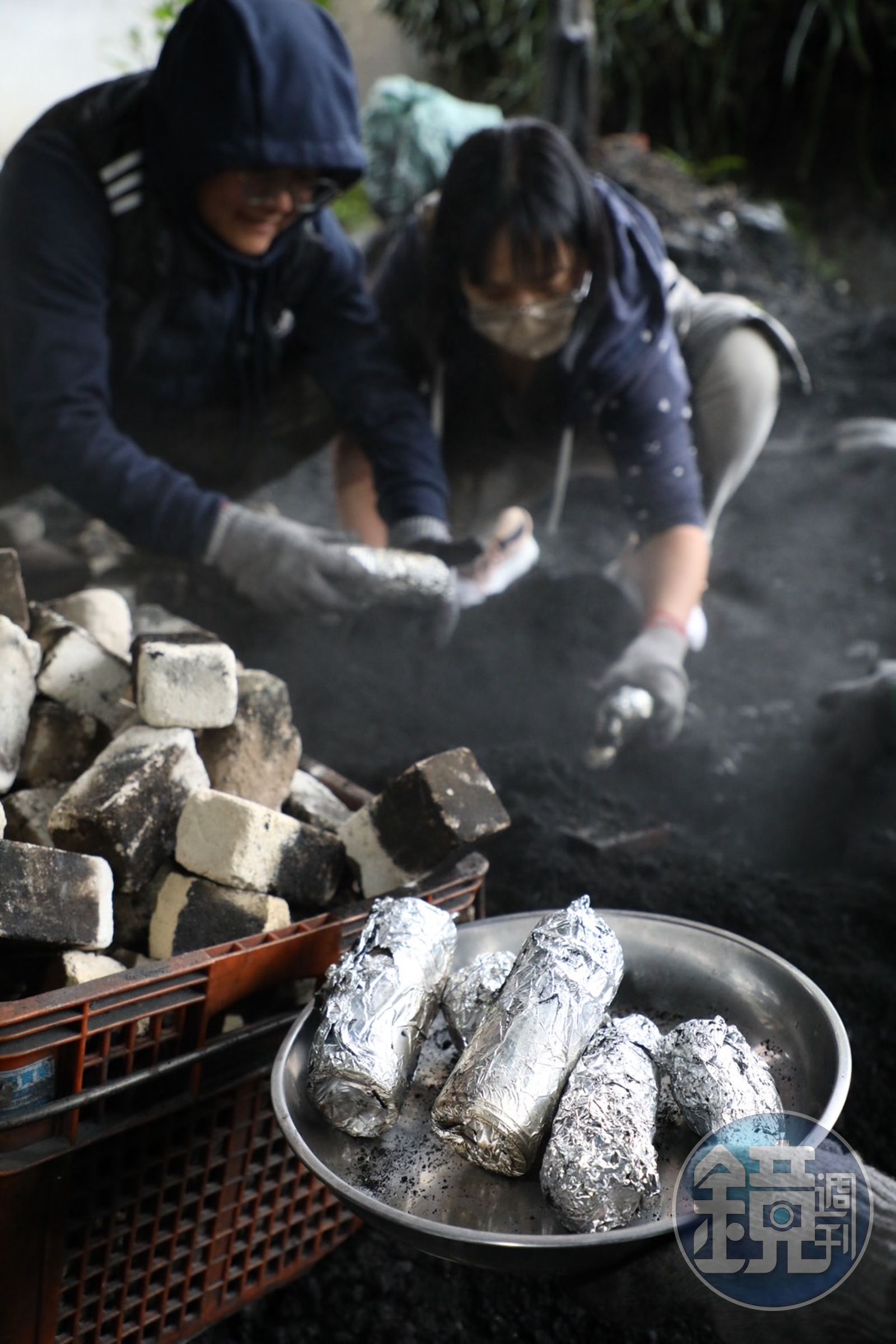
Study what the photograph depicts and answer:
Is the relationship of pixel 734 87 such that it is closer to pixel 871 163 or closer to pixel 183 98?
pixel 871 163

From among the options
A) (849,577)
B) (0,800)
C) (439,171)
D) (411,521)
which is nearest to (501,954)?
(0,800)

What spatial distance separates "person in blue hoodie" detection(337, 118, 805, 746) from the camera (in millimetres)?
2395

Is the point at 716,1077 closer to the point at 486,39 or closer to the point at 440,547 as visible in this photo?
the point at 440,547

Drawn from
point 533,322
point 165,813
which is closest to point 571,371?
point 533,322

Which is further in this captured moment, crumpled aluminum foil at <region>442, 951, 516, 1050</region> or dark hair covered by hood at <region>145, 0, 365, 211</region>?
dark hair covered by hood at <region>145, 0, 365, 211</region>

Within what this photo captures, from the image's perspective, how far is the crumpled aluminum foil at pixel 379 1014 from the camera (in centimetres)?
112

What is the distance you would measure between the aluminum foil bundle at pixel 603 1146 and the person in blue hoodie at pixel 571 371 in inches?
57.0

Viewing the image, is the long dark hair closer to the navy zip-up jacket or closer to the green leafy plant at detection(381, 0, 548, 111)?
the navy zip-up jacket

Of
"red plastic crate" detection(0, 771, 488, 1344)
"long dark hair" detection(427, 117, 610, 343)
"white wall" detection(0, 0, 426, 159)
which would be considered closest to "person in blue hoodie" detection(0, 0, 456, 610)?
"long dark hair" detection(427, 117, 610, 343)

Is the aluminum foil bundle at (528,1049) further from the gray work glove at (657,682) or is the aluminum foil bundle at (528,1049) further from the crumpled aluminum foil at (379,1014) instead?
the gray work glove at (657,682)

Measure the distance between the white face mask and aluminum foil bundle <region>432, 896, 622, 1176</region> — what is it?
1676 millimetres

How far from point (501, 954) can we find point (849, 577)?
9.03 ft

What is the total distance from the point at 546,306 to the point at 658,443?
20.6 inches

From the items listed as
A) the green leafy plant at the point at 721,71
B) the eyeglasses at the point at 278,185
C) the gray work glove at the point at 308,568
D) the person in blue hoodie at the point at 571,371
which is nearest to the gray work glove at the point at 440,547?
the gray work glove at the point at 308,568
